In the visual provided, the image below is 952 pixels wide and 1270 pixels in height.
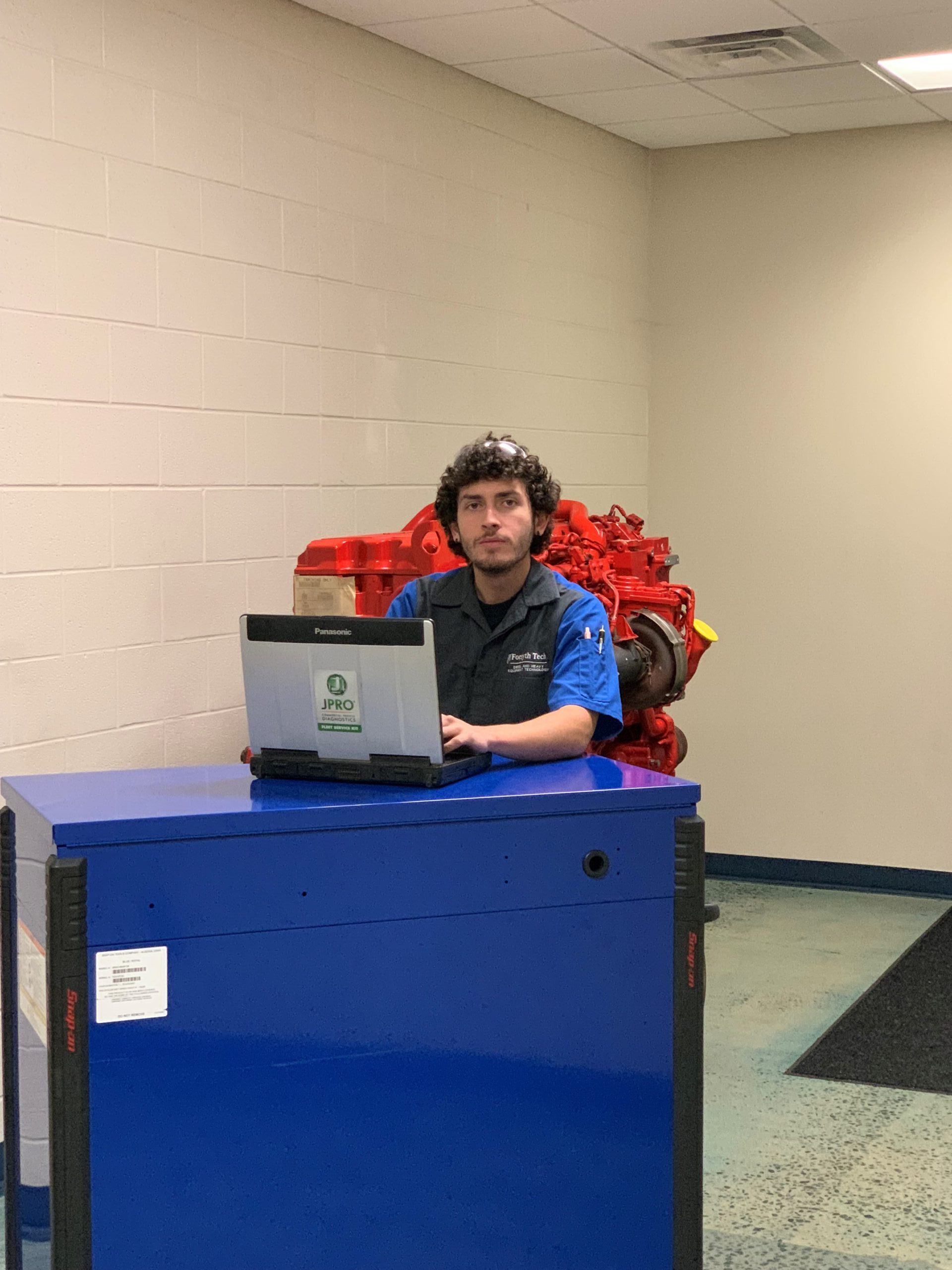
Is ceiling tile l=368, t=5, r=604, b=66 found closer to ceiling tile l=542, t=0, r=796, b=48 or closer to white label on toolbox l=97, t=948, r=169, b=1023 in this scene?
ceiling tile l=542, t=0, r=796, b=48

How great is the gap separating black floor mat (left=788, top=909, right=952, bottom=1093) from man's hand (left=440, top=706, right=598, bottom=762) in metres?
1.84

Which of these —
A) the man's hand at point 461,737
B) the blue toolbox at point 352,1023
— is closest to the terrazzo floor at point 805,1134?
the blue toolbox at point 352,1023

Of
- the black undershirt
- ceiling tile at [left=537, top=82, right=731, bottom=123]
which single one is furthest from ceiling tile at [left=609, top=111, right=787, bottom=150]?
the black undershirt

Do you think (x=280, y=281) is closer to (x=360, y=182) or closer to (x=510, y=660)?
(x=360, y=182)

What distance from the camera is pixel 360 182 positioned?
4.73m

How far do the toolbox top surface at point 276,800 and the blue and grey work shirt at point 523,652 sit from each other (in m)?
0.57

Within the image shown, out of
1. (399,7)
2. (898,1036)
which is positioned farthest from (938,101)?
(898,1036)

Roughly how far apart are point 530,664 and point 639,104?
323 cm

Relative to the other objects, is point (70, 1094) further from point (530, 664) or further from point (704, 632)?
point (704, 632)

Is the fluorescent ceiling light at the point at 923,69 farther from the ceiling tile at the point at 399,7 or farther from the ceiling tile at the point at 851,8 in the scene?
the ceiling tile at the point at 399,7

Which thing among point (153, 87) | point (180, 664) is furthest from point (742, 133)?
point (180, 664)

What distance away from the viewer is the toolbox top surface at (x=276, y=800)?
2127 millimetres

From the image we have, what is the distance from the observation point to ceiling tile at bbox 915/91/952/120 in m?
5.45

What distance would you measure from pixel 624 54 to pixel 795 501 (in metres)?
2.03
